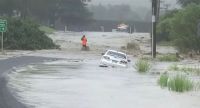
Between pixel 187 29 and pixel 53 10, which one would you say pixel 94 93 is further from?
pixel 53 10

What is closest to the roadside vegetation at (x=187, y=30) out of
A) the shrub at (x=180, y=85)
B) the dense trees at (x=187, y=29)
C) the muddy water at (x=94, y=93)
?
the dense trees at (x=187, y=29)

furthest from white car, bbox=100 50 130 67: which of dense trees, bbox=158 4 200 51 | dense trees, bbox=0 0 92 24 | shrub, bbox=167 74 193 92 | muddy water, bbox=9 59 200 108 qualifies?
dense trees, bbox=0 0 92 24

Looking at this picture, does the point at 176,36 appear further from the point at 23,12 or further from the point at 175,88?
the point at 23,12

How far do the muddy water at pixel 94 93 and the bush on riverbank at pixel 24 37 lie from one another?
28.6 m

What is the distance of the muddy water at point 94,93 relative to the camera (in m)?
17.6

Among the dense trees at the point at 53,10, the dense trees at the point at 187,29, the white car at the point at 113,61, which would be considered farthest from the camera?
the dense trees at the point at 53,10

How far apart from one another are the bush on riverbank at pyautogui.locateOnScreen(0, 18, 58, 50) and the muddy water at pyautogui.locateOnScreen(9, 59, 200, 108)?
28603 millimetres

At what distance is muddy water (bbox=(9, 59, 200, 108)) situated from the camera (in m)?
17.6

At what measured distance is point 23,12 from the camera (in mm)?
123000

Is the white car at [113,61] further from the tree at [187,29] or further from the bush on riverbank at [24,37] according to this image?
the bush on riverbank at [24,37]

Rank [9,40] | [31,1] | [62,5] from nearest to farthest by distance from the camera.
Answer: [9,40]
[31,1]
[62,5]

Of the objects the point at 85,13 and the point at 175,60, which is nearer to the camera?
the point at 175,60

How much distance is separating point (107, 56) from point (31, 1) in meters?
99.0

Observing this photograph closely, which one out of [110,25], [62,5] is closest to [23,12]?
[62,5]
